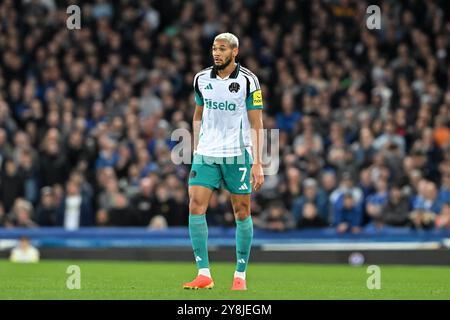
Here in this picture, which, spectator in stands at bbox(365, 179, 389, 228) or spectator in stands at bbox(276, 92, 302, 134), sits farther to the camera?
spectator in stands at bbox(276, 92, 302, 134)

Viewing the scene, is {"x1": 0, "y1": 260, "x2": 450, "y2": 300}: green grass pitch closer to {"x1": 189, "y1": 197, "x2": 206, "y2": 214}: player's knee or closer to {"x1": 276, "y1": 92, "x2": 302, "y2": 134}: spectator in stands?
{"x1": 189, "y1": 197, "x2": 206, "y2": 214}: player's knee

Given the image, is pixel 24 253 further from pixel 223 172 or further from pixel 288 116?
pixel 223 172

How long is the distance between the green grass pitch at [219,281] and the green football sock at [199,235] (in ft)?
1.16

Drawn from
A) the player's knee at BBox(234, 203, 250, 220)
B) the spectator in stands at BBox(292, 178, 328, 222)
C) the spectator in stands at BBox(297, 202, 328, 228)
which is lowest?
the spectator in stands at BBox(297, 202, 328, 228)

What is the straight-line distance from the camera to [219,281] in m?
14.9

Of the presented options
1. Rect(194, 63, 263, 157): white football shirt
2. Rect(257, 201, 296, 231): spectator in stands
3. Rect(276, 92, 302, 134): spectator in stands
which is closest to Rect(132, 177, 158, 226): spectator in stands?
Rect(257, 201, 296, 231): spectator in stands

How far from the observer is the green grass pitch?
11.9m

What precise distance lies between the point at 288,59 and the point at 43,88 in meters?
5.18

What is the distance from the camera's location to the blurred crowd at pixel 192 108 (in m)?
22.0

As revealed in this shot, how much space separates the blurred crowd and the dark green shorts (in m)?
8.88

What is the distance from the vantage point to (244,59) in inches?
1018

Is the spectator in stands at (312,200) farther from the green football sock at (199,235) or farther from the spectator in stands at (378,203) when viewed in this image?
the green football sock at (199,235)

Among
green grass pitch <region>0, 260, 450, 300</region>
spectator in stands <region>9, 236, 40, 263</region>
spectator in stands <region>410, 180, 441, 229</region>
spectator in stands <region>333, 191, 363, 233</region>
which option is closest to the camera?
green grass pitch <region>0, 260, 450, 300</region>
